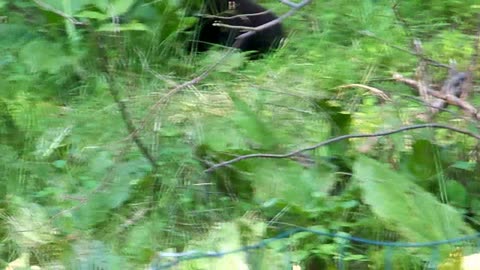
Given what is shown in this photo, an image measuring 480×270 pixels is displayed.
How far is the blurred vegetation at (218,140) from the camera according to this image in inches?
126

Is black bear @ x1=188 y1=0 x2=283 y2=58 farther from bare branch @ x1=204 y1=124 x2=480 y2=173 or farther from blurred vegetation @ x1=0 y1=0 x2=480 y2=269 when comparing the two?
bare branch @ x1=204 y1=124 x2=480 y2=173

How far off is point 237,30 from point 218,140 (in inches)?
56.7

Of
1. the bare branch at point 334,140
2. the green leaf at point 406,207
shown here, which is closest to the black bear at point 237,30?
the bare branch at point 334,140

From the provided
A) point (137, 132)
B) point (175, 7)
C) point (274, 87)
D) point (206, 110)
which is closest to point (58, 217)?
point (137, 132)

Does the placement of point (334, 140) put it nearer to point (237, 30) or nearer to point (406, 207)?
point (406, 207)

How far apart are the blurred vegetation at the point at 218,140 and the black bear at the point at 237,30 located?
4.2 inches

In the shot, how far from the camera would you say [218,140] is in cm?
387

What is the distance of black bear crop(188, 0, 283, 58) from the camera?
5156 mm

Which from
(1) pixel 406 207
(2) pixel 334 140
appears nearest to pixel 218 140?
(2) pixel 334 140

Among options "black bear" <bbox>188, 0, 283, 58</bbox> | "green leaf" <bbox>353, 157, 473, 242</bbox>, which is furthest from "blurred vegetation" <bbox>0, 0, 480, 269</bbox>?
"black bear" <bbox>188, 0, 283, 58</bbox>

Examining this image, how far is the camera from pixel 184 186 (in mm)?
3752

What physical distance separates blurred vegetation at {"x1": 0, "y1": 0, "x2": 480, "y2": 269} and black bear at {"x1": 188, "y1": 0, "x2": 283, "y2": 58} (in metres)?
0.11

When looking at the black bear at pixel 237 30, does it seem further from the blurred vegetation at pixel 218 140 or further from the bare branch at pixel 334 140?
the bare branch at pixel 334 140

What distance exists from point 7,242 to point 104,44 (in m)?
1.36
